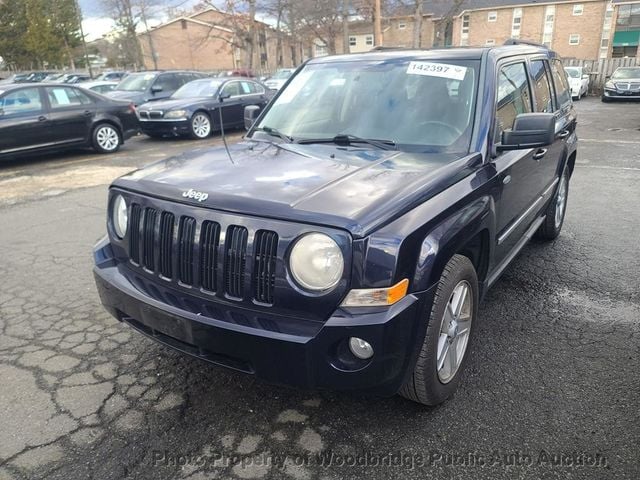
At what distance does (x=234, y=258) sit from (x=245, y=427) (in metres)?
0.91

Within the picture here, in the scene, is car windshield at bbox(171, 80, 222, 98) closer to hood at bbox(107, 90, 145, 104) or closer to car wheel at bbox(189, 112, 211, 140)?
car wheel at bbox(189, 112, 211, 140)

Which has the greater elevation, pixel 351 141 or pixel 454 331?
pixel 351 141

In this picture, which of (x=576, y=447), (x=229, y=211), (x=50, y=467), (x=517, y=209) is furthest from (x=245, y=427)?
(x=517, y=209)

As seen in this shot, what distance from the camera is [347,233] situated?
2.09 m

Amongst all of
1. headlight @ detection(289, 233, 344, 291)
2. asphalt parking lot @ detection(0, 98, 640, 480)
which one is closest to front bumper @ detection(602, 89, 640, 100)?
asphalt parking lot @ detection(0, 98, 640, 480)

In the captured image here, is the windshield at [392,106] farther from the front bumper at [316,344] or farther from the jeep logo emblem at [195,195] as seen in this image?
the front bumper at [316,344]

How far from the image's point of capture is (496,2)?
5500cm

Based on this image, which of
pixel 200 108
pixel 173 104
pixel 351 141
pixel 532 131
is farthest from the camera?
pixel 200 108

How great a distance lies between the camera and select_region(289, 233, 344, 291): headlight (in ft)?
6.99

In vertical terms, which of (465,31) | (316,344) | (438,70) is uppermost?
(438,70)

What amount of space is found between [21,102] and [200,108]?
14.0 feet

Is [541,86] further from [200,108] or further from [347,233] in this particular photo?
[200,108]

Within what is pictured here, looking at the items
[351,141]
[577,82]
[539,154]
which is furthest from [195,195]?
[577,82]

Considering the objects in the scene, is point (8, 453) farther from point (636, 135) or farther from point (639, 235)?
point (636, 135)
